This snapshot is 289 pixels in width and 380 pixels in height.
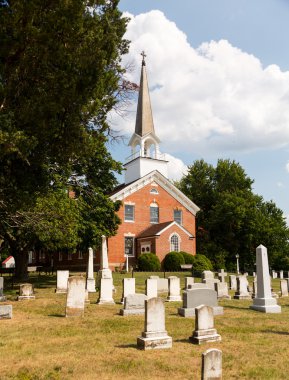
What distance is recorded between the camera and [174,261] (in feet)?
116

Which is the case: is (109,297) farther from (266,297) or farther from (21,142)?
(21,142)

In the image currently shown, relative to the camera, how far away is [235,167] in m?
58.9

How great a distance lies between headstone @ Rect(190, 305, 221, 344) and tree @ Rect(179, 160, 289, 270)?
36.4m

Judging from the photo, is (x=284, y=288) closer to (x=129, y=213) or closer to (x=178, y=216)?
(x=129, y=213)

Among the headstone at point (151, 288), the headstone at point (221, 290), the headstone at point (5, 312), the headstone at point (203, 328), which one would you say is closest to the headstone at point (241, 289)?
the headstone at point (221, 290)

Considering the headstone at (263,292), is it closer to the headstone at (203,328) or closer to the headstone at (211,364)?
the headstone at (203,328)

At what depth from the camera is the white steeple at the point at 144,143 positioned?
140 ft

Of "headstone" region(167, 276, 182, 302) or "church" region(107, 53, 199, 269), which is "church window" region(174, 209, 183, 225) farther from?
"headstone" region(167, 276, 182, 302)

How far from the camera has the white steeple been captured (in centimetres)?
4266

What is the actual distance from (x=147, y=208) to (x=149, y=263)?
726 centimetres

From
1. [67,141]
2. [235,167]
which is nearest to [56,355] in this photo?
[67,141]

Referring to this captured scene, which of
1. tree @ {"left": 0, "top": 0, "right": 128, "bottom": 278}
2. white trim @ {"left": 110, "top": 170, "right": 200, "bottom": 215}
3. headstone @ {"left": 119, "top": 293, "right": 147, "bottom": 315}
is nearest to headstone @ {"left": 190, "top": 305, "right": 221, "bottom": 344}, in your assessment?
headstone @ {"left": 119, "top": 293, "right": 147, "bottom": 315}

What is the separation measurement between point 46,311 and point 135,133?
3243 cm

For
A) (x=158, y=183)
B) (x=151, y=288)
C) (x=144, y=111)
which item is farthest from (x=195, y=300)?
(x=144, y=111)
